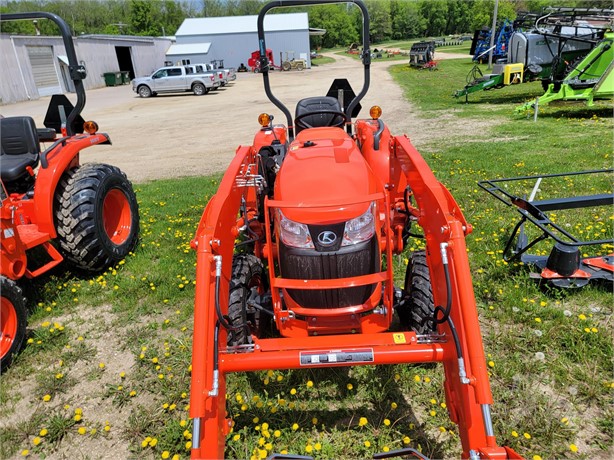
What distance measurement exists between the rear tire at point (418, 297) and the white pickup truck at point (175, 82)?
2224 cm

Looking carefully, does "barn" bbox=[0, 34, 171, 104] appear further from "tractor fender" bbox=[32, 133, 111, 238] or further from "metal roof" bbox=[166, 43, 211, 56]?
"tractor fender" bbox=[32, 133, 111, 238]

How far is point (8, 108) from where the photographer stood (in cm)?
2039

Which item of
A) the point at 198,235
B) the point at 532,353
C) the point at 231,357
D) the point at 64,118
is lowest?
the point at 532,353

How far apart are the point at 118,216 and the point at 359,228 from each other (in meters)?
3.24

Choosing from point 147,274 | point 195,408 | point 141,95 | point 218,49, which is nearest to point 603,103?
point 147,274

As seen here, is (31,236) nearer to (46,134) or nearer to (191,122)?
(46,134)

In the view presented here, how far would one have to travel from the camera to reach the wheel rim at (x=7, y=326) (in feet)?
9.34

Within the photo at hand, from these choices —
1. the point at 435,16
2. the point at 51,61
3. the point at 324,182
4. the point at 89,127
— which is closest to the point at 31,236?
the point at 89,127

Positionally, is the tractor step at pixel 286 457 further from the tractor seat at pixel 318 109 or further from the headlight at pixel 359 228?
the tractor seat at pixel 318 109

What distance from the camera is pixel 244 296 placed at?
8.52 feet

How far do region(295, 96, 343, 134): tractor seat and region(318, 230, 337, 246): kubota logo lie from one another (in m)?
1.69

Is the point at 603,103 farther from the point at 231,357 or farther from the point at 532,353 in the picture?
the point at 231,357

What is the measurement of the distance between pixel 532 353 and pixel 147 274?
325cm

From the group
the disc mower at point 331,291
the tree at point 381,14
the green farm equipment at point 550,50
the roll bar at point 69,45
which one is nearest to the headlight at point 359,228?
the disc mower at point 331,291
